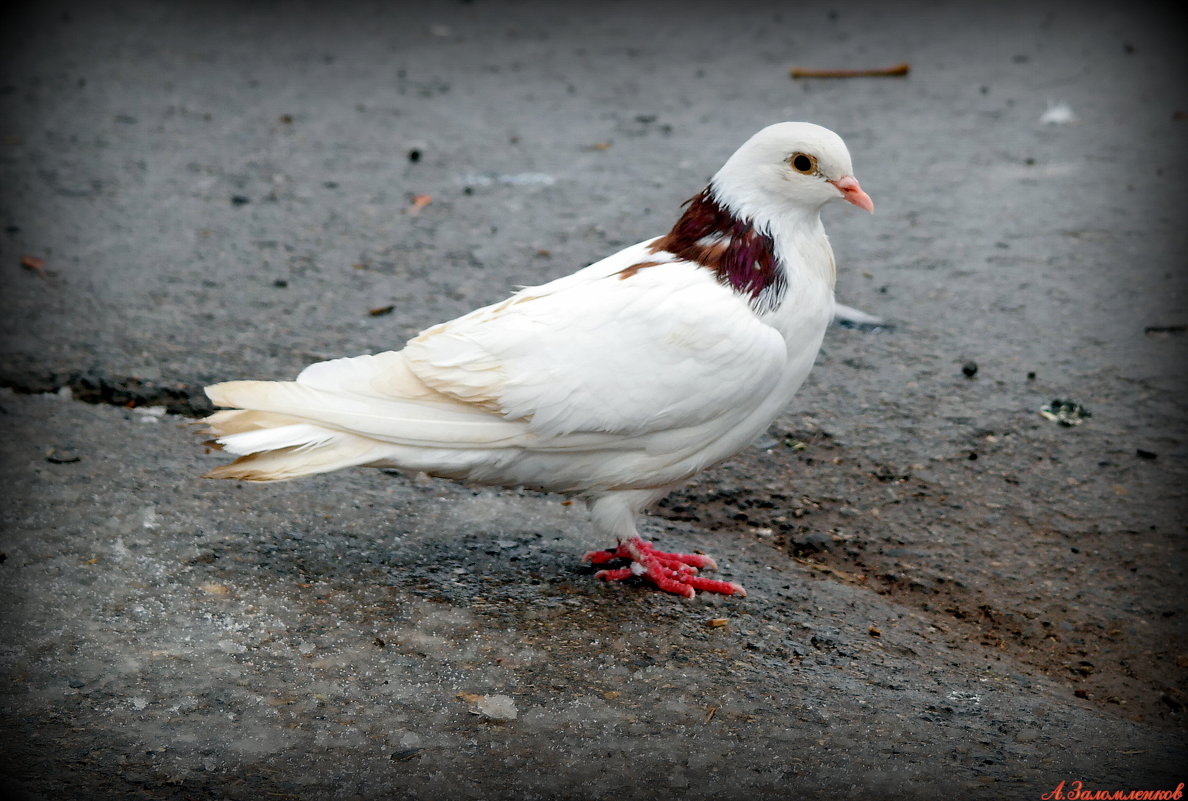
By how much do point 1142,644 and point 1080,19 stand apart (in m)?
6.39

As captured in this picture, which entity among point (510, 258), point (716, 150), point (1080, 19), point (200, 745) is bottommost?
point (200, 745)

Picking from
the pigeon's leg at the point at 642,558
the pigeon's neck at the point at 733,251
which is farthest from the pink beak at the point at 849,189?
the pigeon's leg at the point at 642,558

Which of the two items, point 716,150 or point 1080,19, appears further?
point 1080,19

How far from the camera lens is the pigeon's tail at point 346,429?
2.83 m

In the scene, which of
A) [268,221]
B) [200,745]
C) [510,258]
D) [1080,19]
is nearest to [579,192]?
[510,258]

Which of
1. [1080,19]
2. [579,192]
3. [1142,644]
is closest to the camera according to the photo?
[1142,644]

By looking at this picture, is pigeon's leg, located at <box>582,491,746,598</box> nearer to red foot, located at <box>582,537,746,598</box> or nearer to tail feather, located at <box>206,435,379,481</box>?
red foot, located at <box>582,537,746,598</box>

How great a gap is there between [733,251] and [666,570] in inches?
33.5

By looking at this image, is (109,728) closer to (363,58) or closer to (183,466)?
(183,466)

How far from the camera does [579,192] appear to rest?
5.61m

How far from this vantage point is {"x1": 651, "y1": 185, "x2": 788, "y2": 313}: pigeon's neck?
9.46ft

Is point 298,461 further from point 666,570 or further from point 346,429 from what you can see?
point 666,570

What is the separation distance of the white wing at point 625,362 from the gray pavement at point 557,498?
0.52 meters

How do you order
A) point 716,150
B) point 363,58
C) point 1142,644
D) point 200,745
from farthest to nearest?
1. point 363,58
2. point 716,150
3. point 1142,644
4. point 200,745
